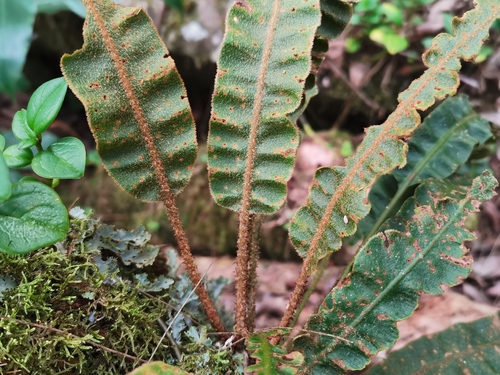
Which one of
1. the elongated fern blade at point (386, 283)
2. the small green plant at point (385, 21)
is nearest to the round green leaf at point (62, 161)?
the elongated fern blade at point (386, 283)

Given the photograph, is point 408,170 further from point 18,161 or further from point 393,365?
point 18,161

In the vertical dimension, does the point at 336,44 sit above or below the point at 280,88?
below

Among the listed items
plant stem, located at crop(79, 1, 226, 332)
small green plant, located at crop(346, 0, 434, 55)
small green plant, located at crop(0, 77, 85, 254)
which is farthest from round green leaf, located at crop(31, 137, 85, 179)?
small green plant, located at crop(346, 0, 434, 55)

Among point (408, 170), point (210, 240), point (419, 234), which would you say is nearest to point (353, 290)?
point (419, 234)

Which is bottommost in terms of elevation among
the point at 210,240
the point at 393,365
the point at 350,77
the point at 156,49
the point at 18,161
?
the point at 210,240

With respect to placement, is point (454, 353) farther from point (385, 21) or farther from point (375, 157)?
point (385, 21)

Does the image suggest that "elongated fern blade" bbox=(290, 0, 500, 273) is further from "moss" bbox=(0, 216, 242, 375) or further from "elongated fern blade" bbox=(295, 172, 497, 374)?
"moss" bbox=(0, 216, 242, 375)

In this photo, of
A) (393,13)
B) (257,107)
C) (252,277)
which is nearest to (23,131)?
(257,107)
